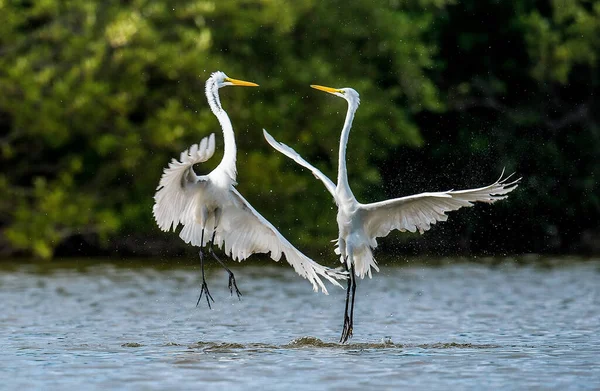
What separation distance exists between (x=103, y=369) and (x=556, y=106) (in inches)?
731

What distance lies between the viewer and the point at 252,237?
12148mm

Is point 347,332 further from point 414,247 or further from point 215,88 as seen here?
point 414,247

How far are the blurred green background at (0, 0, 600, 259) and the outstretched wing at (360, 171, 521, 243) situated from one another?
35.4ft

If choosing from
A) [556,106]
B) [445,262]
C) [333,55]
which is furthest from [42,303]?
[556,106]

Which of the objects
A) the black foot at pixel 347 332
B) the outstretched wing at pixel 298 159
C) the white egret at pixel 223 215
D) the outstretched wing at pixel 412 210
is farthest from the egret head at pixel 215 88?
the black foot at pixel 347 332

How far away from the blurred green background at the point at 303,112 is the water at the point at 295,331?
3.00 m

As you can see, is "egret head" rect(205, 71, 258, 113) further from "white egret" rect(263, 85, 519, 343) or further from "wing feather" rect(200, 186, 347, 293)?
"wing feather" rect(200, 186, 347, 293)

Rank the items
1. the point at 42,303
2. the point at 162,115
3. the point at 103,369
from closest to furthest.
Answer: the point at 103,369, the point at 42,303, the point at 162,115

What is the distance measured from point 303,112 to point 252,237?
12.2 m

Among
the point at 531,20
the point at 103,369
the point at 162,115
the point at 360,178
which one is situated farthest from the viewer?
the point at 531,20

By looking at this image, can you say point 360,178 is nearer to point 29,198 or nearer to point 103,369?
point 29,198

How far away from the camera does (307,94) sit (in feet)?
79.4

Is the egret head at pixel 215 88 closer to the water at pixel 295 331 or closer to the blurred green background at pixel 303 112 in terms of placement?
the water at pixel 295 331

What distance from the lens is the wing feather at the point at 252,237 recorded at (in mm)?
11703
